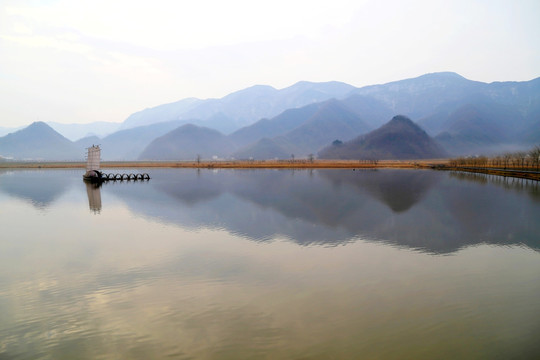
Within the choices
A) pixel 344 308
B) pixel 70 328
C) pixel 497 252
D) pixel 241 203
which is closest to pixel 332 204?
pixel 241 203

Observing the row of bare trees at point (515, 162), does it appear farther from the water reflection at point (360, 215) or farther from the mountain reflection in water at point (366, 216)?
the mountain reflection in water at point (366, 216)

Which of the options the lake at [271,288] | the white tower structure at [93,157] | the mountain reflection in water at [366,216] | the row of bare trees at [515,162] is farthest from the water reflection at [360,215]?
the row of bare trees at [515,162]

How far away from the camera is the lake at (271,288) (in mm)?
12430

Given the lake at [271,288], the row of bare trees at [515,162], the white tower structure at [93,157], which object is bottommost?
the lake at [271,288]

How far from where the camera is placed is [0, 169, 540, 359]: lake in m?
12.4

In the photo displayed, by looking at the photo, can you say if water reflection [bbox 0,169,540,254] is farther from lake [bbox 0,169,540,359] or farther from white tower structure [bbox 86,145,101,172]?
white tower structure [bbox 86,145,101,172]

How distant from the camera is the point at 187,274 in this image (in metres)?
19.8

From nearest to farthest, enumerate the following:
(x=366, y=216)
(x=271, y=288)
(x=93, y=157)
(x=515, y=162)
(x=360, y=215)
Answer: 1. (x=271, y=288)
2. (x=366, y=216)
3. (x=360, y=215)
4. (x=93, y=157)
5. (x=515, y=162)

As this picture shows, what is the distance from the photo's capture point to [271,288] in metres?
17.5

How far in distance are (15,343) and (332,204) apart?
38703mm

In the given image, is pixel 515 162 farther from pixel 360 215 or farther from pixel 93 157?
pixel 93 157

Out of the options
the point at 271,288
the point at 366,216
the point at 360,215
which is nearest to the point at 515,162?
the point at 360,215

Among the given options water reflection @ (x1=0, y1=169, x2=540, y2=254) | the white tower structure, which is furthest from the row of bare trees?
the white tower structure

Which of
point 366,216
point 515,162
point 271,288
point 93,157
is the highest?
point 93,157
